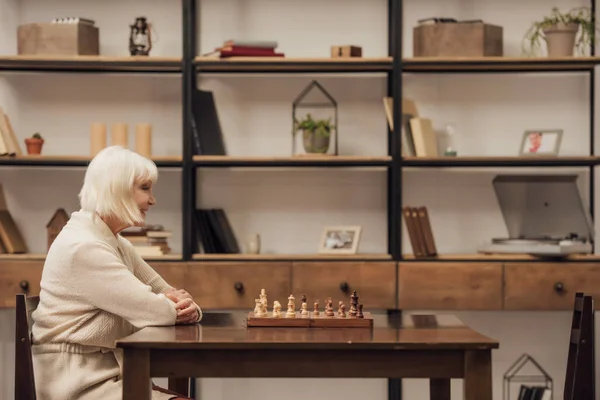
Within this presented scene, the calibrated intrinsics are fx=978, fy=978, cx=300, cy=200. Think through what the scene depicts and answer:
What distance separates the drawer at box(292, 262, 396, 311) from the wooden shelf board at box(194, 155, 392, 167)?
48 centimetres

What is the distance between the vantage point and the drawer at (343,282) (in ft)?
14.7

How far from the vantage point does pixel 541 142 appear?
4.78 meters

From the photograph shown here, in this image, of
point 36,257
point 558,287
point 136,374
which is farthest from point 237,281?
point 136,374

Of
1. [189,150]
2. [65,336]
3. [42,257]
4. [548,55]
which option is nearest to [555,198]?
[548,55]

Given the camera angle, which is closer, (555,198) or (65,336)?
(65,336)

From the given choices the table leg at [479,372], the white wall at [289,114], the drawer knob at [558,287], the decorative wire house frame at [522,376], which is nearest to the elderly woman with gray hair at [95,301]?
the table leg at [479,372]

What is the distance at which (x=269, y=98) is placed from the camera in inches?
194

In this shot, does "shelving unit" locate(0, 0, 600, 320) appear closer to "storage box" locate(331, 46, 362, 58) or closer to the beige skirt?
"storage box" locate(331, 46, 362, 58)

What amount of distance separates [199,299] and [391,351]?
2081 mm

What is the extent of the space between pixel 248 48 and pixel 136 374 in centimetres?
241

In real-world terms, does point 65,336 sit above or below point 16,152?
below

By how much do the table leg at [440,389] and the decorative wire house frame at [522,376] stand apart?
1816 mm

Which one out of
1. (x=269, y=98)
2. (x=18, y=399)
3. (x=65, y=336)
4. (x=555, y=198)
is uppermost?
(x=269, y=98)

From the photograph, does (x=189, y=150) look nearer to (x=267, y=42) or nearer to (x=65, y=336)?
(x=267, y=42)
